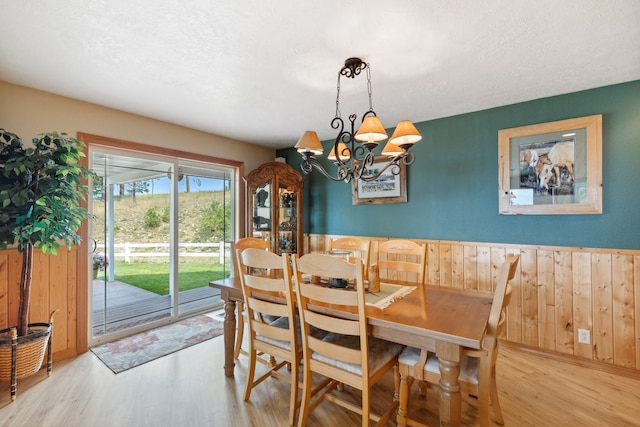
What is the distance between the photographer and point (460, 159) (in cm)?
316

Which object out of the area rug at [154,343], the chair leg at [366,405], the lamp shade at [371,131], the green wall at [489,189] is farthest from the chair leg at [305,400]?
Answer: the green wall at [489,189]

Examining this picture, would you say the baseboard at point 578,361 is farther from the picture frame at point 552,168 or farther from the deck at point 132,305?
the deck at point 132,305

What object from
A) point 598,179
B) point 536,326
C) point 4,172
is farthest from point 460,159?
point 4,172

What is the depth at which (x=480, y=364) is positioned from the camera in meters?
1.40

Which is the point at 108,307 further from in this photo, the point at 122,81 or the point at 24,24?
→ the point at 24,24

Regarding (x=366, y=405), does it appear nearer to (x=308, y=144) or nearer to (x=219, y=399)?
(x=219, y=399)

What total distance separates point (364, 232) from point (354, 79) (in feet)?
6.84

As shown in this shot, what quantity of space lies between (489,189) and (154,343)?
3.76 metres

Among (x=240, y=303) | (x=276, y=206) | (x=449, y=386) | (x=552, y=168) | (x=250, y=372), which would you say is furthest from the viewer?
(x=276, y=206)

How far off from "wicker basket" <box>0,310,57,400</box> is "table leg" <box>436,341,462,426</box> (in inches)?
111

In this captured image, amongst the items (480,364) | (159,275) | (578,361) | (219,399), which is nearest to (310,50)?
(480,364)

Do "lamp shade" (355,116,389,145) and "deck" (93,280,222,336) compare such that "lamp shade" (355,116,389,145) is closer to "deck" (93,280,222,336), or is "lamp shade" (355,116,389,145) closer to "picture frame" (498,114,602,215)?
"picture frame" (498,114,602,215)

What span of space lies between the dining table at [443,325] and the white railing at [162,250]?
2.83 m

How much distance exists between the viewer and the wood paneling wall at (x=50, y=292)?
2330 millimetres
